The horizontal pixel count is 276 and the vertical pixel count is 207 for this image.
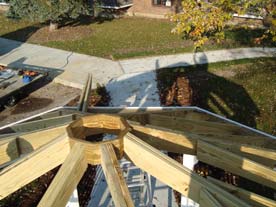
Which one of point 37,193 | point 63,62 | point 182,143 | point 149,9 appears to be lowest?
point 37,193

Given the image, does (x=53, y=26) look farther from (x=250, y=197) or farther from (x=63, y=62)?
(x=250, y=197)

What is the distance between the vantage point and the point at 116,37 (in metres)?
21.8

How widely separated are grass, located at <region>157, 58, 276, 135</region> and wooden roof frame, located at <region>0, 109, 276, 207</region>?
7962 mm

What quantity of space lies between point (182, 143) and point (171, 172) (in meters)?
0.75

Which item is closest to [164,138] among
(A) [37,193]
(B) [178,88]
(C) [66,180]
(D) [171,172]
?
(D) [171,172]

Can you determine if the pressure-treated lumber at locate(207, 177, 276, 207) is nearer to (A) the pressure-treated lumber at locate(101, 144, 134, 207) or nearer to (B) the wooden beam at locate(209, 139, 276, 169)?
(B) the wooden beam at locate(209, 139, 276, 169)

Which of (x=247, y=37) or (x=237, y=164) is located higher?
(x=247, y=37)

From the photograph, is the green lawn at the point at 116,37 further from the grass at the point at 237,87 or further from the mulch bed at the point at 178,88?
the mulch bed at the point at 178,88

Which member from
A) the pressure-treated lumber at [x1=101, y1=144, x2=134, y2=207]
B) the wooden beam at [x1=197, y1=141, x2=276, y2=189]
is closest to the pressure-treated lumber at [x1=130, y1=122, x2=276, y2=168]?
the wooden beam at [x1=197, y1=141, x2=276, y2=189]

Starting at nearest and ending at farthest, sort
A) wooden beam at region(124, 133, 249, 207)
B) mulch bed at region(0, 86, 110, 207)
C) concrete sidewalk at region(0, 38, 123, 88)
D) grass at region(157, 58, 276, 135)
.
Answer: wooden beam at region(124, 133, 249, 207), mulch bed at region(0, 86, 110, 207), grass at region(157, 58, 276, 135), concrete sidewalk at region(0, 38, 123, 88)

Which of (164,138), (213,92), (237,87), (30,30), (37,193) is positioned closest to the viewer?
(164,138)

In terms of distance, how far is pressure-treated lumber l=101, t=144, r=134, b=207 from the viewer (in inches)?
116

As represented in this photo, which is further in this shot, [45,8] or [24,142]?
[45,8]

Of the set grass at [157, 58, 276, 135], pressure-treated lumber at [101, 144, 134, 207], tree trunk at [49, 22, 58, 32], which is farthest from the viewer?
tree trunk at [49, 22, 58, 32]
